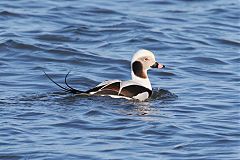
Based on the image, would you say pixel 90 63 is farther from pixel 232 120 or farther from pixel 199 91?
pixel 232 120

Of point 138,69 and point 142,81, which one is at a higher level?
point 138,69

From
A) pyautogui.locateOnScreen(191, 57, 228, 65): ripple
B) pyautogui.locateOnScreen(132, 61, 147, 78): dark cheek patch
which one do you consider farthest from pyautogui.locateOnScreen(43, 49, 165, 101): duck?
pyautogui.locateOnScreen(191, 57, 228, 65): ripple

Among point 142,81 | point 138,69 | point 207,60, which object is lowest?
point 207,60

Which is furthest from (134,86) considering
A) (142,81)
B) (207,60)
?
(207,60)

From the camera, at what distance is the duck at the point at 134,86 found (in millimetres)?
13148

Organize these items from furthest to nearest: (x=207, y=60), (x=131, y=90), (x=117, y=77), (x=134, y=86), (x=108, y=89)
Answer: (x=207, y=60)
(x=117, y=77)
(x=134, y=86)
(x=131, y=90)
(x=108, y=89)

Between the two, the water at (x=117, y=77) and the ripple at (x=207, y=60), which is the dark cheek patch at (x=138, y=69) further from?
the ripple at (x=207, y=60)

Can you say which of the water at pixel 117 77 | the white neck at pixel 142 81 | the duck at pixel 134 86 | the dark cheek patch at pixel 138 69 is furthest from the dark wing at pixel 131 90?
the dark cheek patch at pixel 138 69

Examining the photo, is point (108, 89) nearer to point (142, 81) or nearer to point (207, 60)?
point (142, 81)

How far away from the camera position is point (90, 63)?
16375 mm

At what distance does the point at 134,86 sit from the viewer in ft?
44.2

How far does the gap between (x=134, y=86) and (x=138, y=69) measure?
54cm

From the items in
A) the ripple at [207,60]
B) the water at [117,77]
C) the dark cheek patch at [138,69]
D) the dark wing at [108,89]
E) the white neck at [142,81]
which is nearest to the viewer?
the water at [117,77]

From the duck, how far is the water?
3.8 inches
